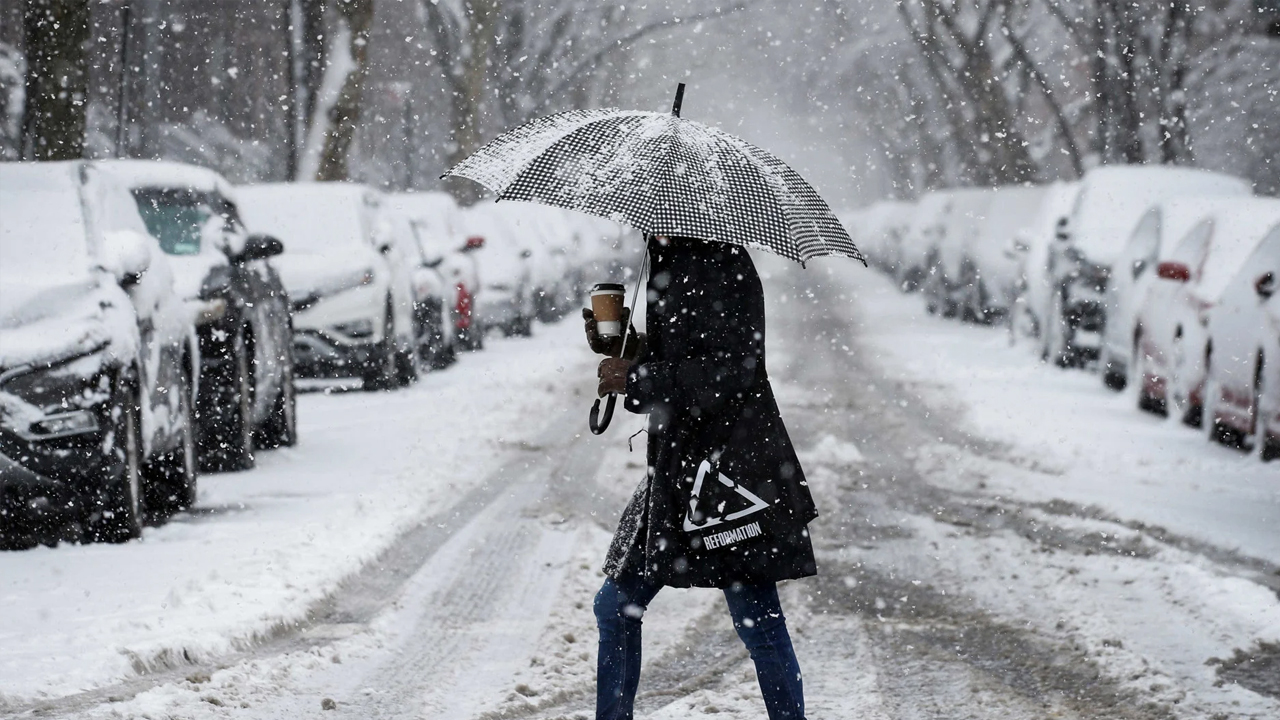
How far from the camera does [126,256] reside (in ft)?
26.1

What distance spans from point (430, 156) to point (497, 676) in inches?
1799

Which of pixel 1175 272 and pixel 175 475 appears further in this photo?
pixel 1175 272

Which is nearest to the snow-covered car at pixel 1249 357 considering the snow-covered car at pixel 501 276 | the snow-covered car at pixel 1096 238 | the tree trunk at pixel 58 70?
the snow-covered car at pixel 1096 238

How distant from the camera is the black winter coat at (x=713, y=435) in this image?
13.4 ft

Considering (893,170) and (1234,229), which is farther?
(893,170)

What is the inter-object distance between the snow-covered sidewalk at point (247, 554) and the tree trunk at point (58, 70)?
297 cm

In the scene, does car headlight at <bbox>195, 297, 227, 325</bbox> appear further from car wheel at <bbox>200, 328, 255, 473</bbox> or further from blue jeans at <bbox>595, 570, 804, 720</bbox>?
blue jeans at <bbox>595, 570, 804, 720</bbox>

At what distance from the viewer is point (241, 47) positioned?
39219mm

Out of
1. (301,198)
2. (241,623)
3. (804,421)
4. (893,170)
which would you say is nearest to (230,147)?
(301,198)

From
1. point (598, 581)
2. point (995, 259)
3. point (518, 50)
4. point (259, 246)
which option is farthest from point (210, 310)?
point (518, 50)

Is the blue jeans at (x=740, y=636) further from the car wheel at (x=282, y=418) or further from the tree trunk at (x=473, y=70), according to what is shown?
the tree trunk at (x=473, y=70)

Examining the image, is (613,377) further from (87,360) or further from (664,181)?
(87,360)

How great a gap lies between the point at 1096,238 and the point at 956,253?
966cm

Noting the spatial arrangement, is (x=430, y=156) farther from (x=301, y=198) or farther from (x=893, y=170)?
(x=301, y=198)
